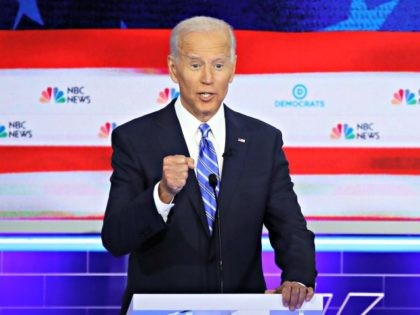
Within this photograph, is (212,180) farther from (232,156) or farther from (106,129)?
(106,129)

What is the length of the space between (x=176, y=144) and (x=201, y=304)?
66cm

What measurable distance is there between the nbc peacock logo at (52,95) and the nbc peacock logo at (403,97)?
1.29 metres

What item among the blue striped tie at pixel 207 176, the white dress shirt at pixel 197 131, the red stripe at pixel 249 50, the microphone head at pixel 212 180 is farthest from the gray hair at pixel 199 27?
the red stripe at pixel 249 50

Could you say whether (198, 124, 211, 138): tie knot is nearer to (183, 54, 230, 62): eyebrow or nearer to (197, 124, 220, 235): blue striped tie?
(197, 124, 220, 235): blue striped tie

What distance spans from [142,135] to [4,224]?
54.3 inches

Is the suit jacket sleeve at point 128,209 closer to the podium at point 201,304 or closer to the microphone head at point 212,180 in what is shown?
the microphone head at point 212,180

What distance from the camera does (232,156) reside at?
8.96ft

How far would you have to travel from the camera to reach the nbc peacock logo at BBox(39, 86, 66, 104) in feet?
13.1

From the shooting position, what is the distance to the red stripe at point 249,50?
401 cm

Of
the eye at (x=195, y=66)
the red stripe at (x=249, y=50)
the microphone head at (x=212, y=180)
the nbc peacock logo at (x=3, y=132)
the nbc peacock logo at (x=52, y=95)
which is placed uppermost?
the red stripe at (x=249, y=50)

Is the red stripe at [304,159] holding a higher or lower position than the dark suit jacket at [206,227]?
higher

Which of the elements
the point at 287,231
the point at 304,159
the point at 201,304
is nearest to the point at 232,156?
the point at 287,231

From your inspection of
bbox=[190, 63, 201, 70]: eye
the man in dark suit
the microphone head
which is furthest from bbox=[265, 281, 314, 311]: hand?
bbox=[190, 63, 201, 70]: eye

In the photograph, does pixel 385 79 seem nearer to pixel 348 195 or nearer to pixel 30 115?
pixel 348 195
